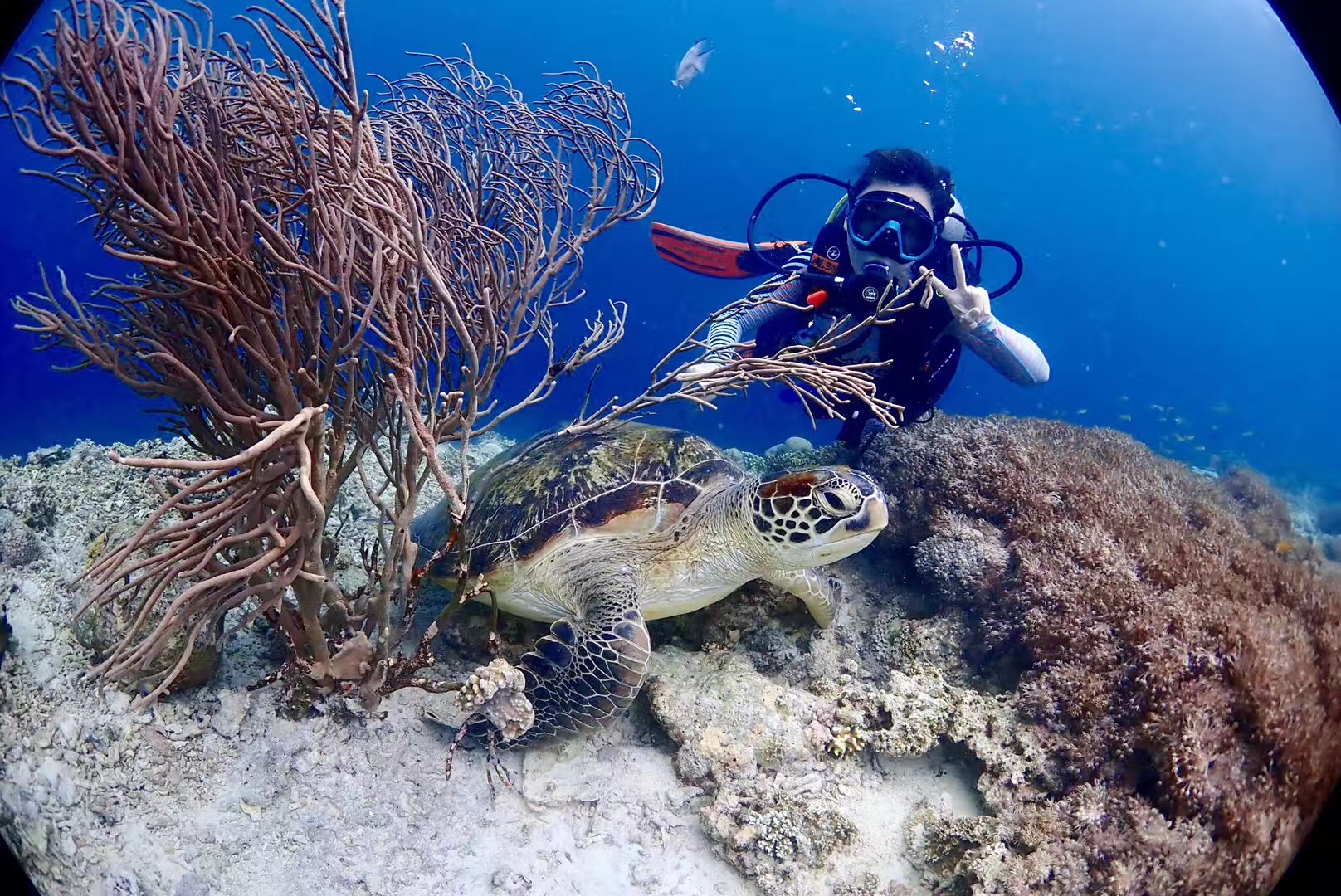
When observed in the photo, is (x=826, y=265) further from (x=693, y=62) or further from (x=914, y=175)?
(x=693, y=62)

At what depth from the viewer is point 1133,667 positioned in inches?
89.0

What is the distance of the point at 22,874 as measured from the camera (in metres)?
1.62

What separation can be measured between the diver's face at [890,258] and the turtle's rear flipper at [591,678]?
2775 mm

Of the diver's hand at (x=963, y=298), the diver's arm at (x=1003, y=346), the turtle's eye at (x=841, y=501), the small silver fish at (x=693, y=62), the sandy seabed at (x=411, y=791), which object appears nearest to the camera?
the sandy seabed at (x=411, y=791)

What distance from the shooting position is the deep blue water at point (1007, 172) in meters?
28.7

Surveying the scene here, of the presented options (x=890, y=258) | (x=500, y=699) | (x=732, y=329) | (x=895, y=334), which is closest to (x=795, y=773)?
(x=500, y=699)

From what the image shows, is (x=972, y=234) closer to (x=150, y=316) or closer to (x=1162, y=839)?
(x=1162, y=839)

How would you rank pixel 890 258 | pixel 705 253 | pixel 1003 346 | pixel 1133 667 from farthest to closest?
1. pixel 705 253
2. pixel 890 258
3. pixel 1003 346
4. pixel 1133 667

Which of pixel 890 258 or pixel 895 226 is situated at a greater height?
pixel 895 226

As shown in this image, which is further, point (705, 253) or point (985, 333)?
point (705, 253)

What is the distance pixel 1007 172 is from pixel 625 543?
51842mm

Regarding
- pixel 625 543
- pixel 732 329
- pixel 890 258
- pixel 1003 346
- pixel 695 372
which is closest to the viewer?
pixel 695 372

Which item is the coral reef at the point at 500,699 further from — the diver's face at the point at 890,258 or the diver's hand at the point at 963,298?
the diver's face at the point at 890,258

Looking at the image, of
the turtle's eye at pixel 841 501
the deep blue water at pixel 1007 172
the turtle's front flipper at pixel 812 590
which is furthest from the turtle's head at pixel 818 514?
the deep blue water at pixel 1007 172
